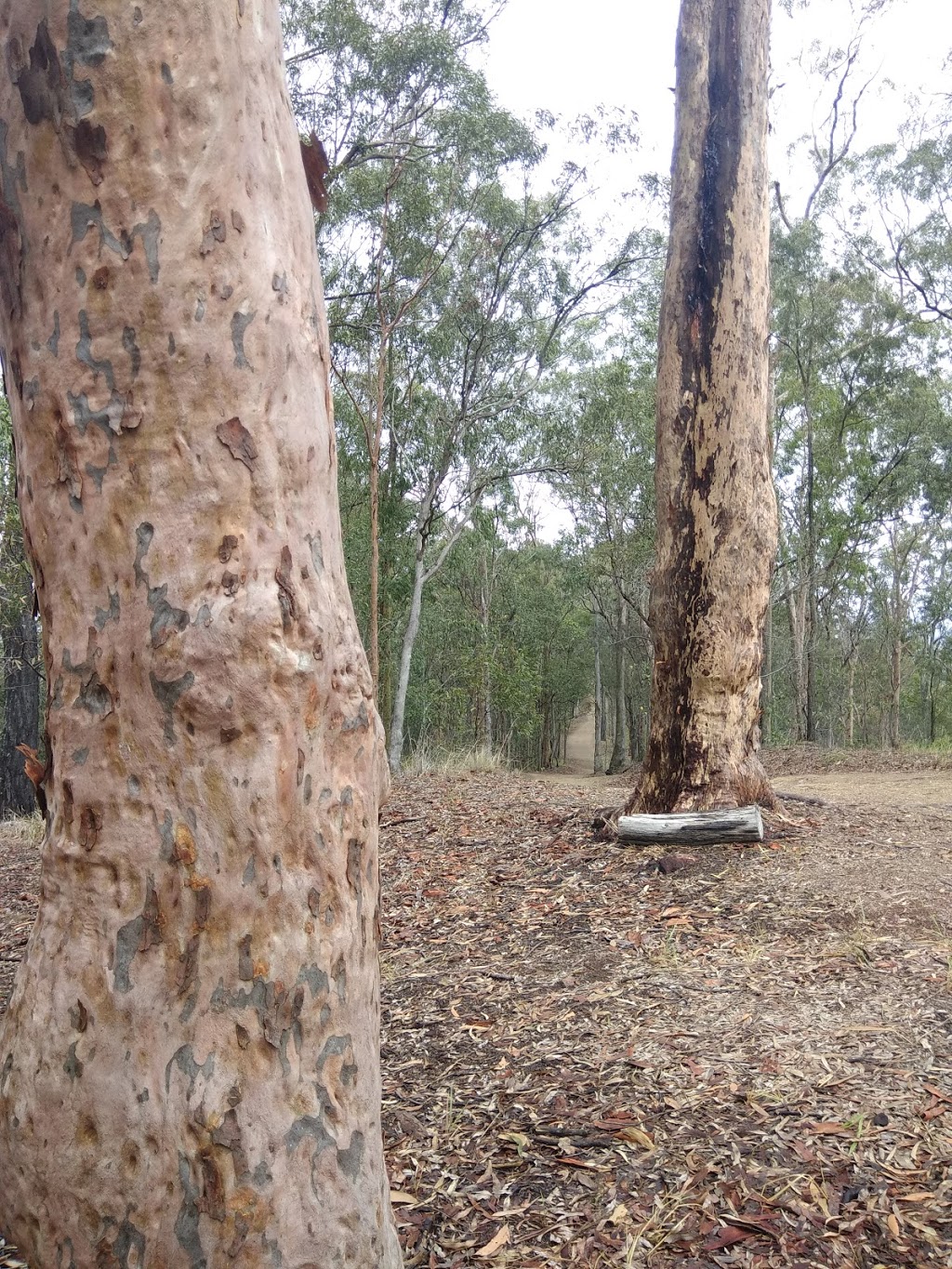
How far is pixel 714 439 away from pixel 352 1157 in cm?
426

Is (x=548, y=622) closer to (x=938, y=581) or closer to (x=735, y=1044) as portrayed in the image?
(x=938, y=581)

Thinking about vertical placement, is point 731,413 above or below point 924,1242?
above

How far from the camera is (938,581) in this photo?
2733 cm

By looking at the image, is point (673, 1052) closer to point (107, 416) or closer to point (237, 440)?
point (237, 440)

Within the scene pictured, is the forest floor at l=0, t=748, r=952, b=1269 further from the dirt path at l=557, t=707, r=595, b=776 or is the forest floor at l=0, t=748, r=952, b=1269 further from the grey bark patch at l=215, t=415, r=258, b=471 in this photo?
the dirt path at l=557, t=707, r=595, b=776

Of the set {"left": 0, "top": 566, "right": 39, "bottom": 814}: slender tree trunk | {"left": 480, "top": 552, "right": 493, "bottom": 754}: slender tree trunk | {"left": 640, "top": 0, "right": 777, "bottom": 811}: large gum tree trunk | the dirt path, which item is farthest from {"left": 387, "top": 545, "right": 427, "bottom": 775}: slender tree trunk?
the dirt path

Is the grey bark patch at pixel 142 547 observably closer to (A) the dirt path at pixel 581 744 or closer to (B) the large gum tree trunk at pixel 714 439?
(B) the large gum tree trunk at pixel 714 439

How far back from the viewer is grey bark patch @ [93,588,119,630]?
59.0 inches

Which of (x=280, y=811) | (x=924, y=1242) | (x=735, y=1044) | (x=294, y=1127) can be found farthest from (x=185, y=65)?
(x=735, y=1044)

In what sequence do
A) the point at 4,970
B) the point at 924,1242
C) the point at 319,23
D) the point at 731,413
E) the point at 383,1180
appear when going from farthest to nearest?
the point at 319,23, the point at 731,413, the point at 4,970, the point at 924,1242, the point at 383,1180

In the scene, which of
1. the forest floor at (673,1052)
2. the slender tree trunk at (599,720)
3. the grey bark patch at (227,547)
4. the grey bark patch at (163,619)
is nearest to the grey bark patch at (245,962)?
the grey bark patch at (163,619)

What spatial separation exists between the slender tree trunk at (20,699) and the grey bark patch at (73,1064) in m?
9.97

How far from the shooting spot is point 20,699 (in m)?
11.1

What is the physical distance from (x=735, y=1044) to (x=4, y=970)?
8.82 feet
